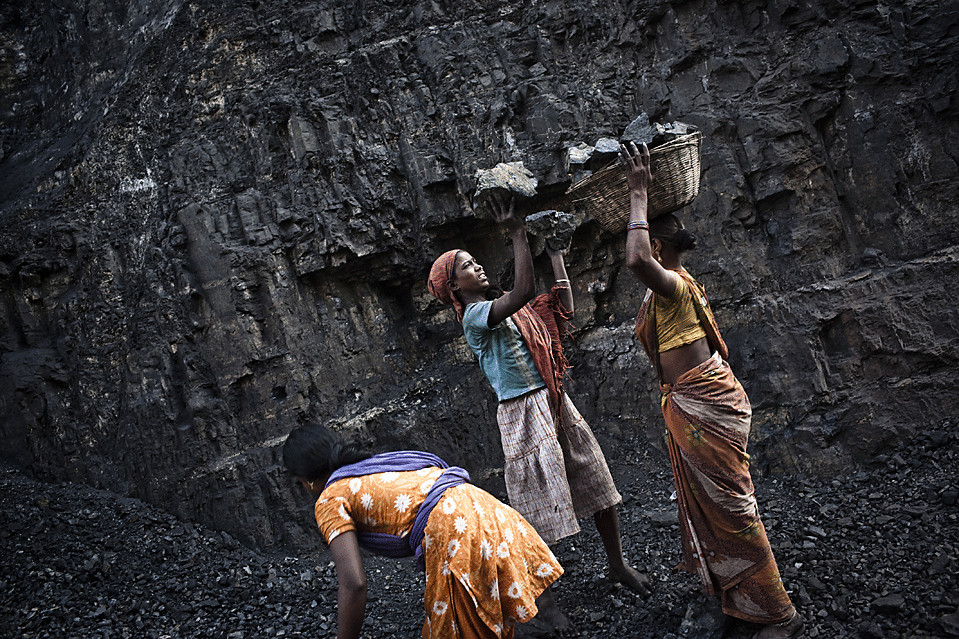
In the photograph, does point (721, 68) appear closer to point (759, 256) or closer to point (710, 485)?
point (759, 256)

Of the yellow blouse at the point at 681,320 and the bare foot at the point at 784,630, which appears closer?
the bare foot at the point at 784,630

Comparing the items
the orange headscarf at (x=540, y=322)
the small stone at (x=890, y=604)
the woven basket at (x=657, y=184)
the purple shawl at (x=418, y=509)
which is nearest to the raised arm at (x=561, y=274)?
the orange headscarf at (x=540, y=322)

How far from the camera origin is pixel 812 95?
491 centimetres

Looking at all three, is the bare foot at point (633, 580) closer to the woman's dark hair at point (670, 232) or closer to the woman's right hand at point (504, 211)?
the woman's dark hair at point (670, 232)

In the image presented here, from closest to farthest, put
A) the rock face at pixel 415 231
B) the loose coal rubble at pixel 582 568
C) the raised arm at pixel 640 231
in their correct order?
the raised arm at pixel 640 231 < the loose coal rubble at pixel 582 568 < the rock face at pixel 415 231

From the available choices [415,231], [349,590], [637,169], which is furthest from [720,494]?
[415,231]

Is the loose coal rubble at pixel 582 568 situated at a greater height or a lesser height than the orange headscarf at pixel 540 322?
lesser

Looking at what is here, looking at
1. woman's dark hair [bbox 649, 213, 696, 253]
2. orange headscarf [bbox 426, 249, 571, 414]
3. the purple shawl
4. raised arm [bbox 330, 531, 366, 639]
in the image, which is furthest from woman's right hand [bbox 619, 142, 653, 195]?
raised arm [bbox 330, 531, 366, 639]

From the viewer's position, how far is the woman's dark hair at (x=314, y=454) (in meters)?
2.34

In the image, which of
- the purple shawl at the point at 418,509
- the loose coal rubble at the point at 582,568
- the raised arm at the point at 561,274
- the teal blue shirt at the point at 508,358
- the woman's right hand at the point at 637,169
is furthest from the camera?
the raised arm at the point at 561,274

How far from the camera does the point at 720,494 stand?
266cm

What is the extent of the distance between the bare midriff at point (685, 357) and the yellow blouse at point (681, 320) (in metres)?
0.03

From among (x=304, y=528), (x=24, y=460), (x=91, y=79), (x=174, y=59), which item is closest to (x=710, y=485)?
(x=304, y=528)

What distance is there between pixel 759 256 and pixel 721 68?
1.63 m
